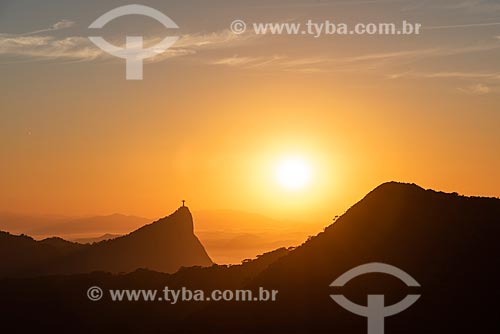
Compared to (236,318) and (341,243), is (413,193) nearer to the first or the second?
(341,243)

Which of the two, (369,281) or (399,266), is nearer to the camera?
(369,281)

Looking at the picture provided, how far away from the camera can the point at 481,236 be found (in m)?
92.1

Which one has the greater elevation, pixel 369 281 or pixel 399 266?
pixel 399 266

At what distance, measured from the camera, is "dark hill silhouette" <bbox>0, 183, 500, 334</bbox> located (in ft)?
271

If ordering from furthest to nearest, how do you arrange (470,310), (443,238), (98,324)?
(98,324)
(443,238)
(470,310)

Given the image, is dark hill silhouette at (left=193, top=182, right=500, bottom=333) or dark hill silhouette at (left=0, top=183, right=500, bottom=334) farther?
dark hill silhouette at (left=0, top=183, right=500, bottom=334)

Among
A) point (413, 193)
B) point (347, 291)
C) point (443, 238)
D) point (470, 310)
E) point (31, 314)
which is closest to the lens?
point (470, 310)

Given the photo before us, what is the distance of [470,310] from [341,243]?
20.2 m

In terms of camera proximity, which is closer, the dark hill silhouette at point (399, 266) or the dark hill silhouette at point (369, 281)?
the dark hill silhouette at point (399, 266)

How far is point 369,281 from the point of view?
8725 cm

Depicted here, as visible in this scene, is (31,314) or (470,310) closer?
(470,310)

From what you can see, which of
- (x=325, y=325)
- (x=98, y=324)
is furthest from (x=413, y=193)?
(x=98, y=324)

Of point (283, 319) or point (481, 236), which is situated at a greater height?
point (481, 236)

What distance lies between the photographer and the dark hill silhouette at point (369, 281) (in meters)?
82.6
